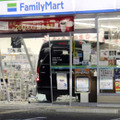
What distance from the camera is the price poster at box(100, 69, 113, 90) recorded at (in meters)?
8.84

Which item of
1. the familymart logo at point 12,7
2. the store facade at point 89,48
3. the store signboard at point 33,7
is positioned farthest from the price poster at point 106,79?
the familymart logo at point 12,7

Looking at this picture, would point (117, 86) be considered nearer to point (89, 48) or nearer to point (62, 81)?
point (89, 48)

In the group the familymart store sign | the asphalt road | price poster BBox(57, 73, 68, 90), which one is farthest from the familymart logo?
the asphalt road

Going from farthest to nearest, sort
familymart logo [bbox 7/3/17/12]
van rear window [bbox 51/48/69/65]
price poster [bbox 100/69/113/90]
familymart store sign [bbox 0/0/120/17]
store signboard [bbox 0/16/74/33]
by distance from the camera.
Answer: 1. van rear window [bbox 51/48/69/65]
2. price poster [bbox 100/69/113/90]
3. store signboard [bbox 0/16/74/33]
4. familymart logo [bbox 7/3/17/12]
5. familymart store sign [bbox 0/0/120/17]

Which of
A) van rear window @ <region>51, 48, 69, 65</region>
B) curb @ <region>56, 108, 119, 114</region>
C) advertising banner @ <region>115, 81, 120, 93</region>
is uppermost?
van rear window @ <region>51, 48, 69, 65</region>

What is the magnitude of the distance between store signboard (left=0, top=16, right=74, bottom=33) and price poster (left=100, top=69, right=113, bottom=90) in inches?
75.1

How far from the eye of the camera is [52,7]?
829cm

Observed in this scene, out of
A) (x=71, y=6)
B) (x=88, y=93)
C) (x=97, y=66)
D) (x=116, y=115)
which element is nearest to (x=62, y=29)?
(x=71, y=6)

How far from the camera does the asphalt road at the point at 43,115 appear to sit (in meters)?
7.58

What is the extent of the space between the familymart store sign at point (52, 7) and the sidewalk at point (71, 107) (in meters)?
3.19

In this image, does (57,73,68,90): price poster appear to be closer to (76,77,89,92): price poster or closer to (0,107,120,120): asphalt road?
(76,77,89,92): price poster

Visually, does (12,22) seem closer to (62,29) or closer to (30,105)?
(62,29)

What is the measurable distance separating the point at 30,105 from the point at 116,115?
3.04m

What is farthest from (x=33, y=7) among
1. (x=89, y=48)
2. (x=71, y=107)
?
(x=71, y=107)
